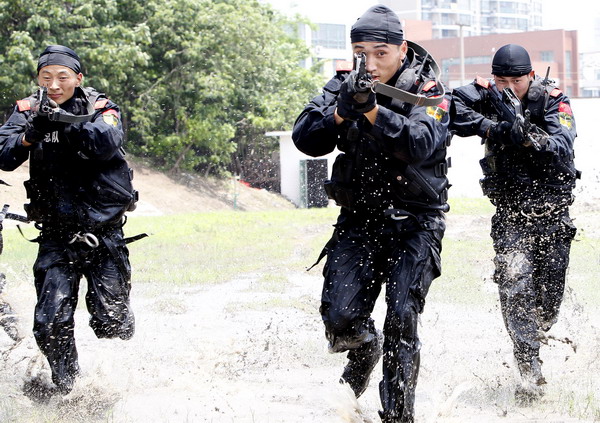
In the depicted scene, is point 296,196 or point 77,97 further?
point 296,196

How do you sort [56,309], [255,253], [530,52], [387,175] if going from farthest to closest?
[530,52] < [255,253] < [56,309] < [387,175]

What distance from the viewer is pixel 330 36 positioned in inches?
3681

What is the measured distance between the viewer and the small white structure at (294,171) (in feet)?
124

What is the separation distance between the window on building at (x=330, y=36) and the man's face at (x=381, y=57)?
8898 cm

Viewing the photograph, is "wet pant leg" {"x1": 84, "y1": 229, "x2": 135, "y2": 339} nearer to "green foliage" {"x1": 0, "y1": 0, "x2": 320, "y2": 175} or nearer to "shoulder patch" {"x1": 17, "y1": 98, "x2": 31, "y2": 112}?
"shoulder patch" {"x1": 17, "y1": 98, "x2": 31, "y2": 112}

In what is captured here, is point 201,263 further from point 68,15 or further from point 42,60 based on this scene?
point 68,15

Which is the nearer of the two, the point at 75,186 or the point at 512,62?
the point at 75,186

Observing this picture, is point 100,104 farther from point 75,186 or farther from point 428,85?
point 428,85

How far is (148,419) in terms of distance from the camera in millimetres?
5426

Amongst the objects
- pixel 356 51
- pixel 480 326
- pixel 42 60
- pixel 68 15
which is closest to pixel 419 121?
pixel 356 51

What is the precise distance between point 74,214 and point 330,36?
89.5 meters

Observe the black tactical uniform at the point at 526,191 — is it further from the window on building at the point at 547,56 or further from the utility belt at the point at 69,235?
the window on building at the point at 547,56

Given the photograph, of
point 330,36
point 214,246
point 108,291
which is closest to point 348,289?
point 108,291

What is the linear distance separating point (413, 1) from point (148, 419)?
5091 inches
